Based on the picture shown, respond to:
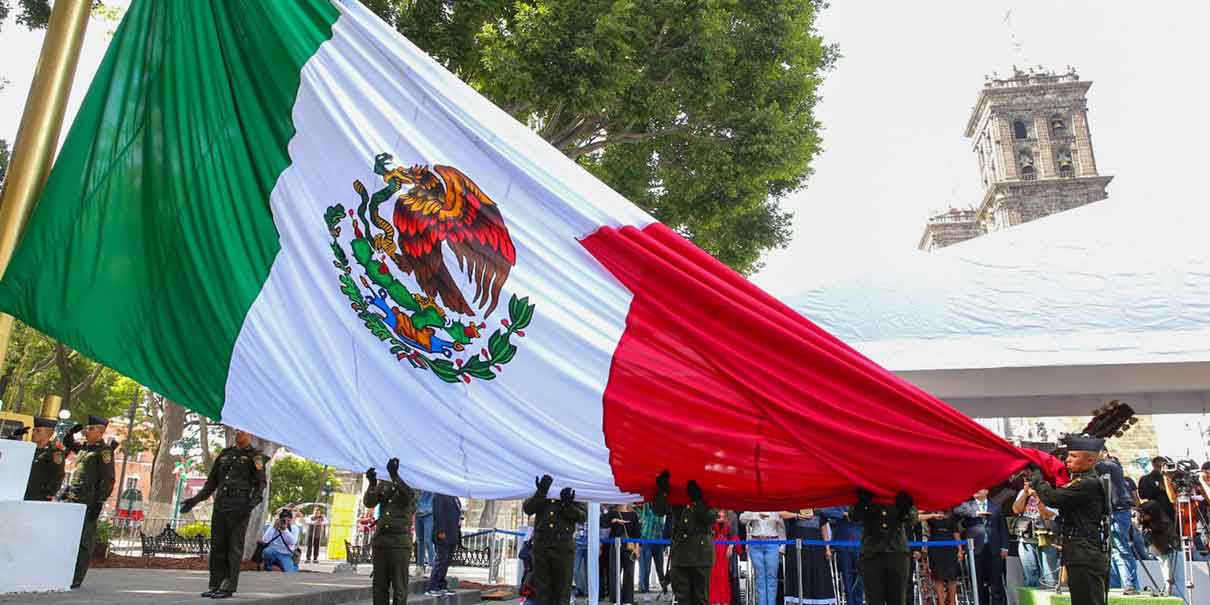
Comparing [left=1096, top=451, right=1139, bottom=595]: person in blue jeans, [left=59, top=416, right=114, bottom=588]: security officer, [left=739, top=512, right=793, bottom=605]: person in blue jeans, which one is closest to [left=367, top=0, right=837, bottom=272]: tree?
[left=739, top=512, right=793, bottom=605]: person in blue jeans

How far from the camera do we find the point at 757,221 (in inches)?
682

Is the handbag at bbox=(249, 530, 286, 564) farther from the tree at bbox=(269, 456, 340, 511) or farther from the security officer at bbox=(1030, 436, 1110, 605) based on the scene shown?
the tree at bbox=(269, 456, 340, 511)

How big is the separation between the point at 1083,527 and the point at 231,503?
7.69m

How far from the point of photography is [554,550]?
8023mm

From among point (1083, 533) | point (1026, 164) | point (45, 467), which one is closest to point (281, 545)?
point (45, 467)

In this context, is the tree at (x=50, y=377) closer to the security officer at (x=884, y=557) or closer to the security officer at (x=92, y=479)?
the security officer at (x=92, y=479)

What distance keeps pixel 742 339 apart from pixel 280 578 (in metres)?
10.1

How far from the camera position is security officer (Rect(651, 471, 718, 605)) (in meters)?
7.25

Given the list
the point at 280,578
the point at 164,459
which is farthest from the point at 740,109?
the point at 164,459

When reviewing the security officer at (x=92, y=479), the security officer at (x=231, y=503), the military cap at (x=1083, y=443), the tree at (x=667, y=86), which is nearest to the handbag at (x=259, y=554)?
the security officer at (x=92, y=479)

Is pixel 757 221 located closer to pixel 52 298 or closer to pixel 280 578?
pixel 280 578

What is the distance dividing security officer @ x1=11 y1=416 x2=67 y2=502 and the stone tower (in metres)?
66.2

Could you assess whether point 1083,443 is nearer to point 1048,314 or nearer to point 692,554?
point 692,554

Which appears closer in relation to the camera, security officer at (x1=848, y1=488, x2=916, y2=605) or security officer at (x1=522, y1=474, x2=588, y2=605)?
security officer at (x1=848, y1=488, x2=916, y2=605)
